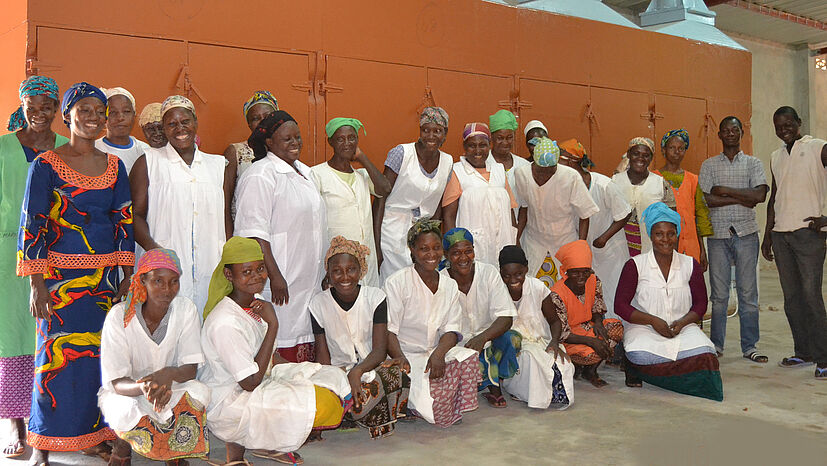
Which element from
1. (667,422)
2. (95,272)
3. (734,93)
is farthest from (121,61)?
(734,93)

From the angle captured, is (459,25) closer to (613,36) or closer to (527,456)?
(613,36)

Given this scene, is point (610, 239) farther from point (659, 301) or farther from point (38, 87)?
point (38, 87)

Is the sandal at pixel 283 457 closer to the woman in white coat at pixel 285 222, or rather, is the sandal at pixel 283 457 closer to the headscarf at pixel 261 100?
the woman in white coat at pixel 285 222

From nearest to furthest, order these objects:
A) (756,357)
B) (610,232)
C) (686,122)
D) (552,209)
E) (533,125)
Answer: (552,209) → (756,357) → (610,232) → (533,125) → (686,122)

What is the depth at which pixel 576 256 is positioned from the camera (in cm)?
466

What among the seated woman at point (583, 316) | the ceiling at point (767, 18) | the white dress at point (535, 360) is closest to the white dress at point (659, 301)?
the seated woman at point (583, 316)

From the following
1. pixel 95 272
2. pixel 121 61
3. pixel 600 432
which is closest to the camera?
pixel 95 272

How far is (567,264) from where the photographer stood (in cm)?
469

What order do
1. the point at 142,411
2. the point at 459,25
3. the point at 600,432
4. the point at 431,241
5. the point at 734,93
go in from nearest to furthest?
1. the point at 142,411
2. the point at 600,432
3. the point at 431,241
4. the point at 459,25
5. the point at 734,93

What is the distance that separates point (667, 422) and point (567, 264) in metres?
1.24

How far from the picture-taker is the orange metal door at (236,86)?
471 centimetres

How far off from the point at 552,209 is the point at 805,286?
2.04 metres

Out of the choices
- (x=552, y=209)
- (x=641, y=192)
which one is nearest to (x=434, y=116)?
(x=552, y=209)

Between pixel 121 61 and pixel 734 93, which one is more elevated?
pixel 734 93
